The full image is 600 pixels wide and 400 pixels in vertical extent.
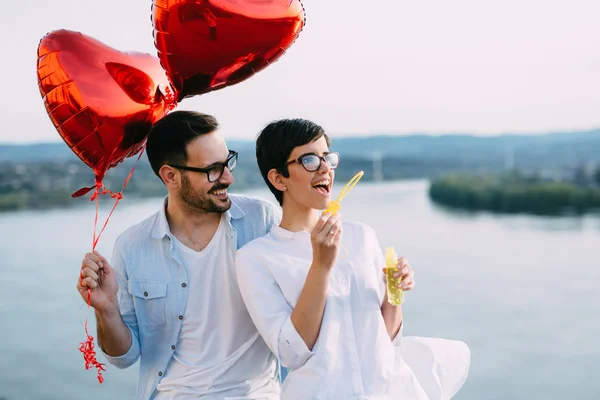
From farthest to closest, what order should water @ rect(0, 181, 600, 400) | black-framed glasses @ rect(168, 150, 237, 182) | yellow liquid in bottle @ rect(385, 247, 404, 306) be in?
water @ rect(0, 181, 600, 400) < black-framed glasses @ rect(168, 150, 237, 182) < yellow liquid in bottle @ rect(385, 247, 404, 306)

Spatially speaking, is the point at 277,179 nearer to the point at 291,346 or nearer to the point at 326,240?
the point at 326,240

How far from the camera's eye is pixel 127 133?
2318 mm

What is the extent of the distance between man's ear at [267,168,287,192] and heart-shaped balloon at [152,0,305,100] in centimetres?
39

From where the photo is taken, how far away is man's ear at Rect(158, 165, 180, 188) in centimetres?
221

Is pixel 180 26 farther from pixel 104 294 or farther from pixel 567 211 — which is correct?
pixel 567 211

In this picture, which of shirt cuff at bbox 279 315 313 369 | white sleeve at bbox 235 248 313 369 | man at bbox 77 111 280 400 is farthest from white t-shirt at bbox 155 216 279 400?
shirt cuff at bbox 279 315 313 369

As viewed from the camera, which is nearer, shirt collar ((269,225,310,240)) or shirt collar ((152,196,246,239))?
shirt collar ((269,225,310,240))

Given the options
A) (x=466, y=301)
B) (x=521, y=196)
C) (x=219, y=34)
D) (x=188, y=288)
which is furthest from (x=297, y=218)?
(x=521, y=196)

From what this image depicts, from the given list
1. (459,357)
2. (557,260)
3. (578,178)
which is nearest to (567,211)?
(578,178)

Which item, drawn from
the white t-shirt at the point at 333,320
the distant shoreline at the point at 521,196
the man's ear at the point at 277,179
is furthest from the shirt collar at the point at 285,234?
the distant shoreline at the point at 521,196

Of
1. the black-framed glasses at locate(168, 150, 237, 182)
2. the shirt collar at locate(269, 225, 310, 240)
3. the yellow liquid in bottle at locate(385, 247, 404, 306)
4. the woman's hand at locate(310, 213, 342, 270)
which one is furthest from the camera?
the black-framed glasses at locate(168, 150, 237, 182)

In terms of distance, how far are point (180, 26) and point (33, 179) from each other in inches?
788

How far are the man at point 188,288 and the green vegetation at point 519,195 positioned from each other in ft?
75.0

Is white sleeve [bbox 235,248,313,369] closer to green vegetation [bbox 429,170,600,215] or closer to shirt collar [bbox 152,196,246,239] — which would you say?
shirt collar [bbox 152,196,246,239]
